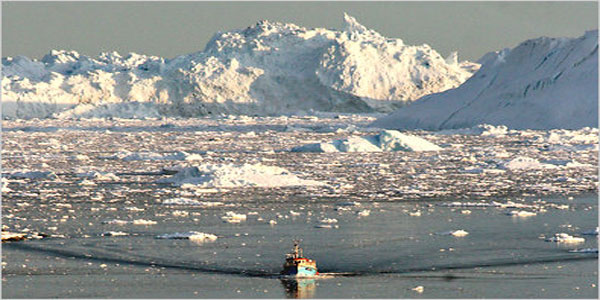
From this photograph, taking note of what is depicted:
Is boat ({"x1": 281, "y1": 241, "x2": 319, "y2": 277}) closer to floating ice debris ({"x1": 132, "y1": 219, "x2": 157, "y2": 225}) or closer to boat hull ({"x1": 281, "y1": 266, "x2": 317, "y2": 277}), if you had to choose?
boat hull ({"x1": 281, "y1": 266, "x2": 317, "y2": 277})

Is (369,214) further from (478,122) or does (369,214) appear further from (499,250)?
(478,122)

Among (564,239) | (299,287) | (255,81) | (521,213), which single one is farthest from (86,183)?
(255,81)

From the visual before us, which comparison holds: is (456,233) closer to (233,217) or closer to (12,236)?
(233,217)

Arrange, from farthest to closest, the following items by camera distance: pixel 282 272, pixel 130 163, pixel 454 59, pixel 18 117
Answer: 1. pixel 454 59
2. pixel 18 117
3. pixel 130 163
4. pixel 282 272

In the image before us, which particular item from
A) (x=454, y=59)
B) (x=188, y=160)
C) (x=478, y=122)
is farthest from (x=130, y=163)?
(x=454, y=59)

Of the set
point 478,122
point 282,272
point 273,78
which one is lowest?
point 282,272

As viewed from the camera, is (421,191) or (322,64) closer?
(421,191)
